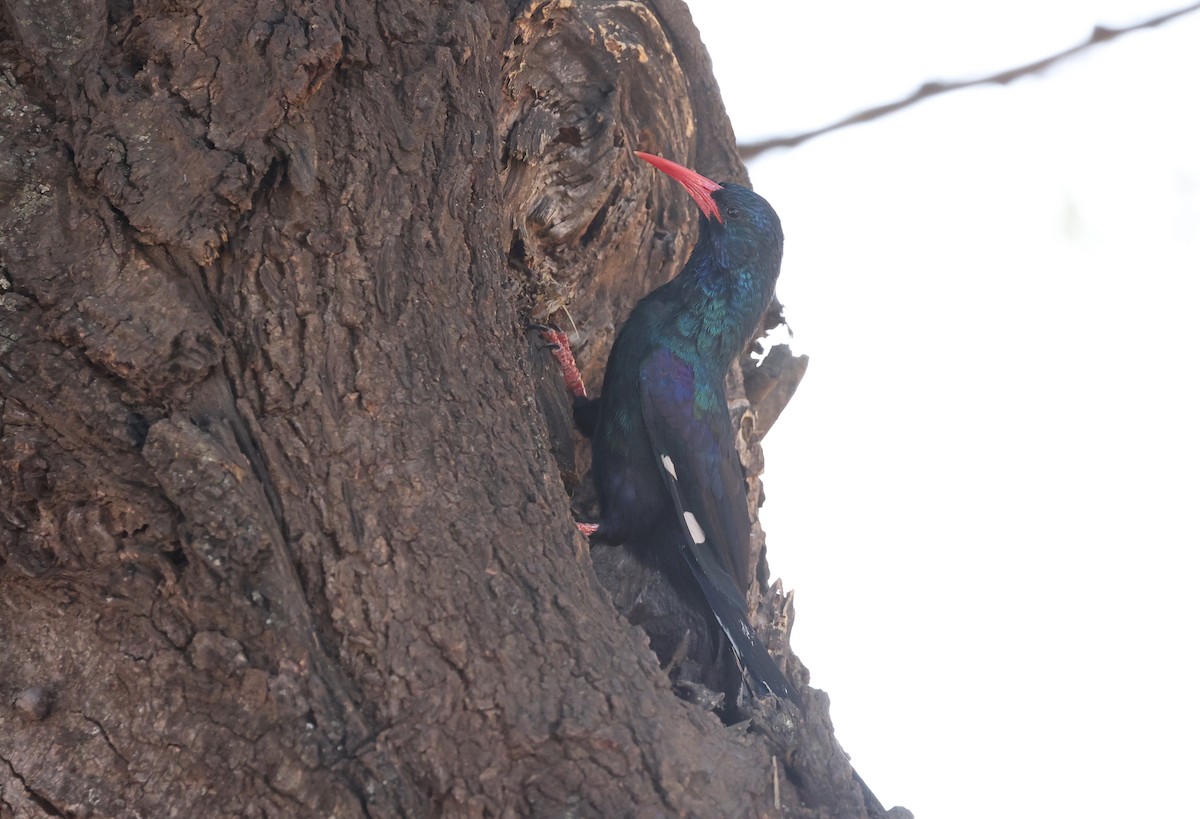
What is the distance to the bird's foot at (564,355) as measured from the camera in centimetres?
279

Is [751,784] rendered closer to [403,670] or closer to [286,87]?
[403,670]

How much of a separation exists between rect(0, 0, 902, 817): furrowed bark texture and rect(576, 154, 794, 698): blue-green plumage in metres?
1.16

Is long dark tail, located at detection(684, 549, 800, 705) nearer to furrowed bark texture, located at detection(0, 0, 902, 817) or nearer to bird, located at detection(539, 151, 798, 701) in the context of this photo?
bird, located at detection(539, 151, 798, 701)

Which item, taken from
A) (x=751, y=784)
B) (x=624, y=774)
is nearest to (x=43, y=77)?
(x=624, y=774)

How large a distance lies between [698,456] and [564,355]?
0.45 metres

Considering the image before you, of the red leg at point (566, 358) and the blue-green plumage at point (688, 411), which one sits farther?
the blue-green plumage at point (688, 411)

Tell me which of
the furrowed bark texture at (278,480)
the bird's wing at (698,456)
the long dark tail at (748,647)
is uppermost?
the furrowed bark texture at (278,480)

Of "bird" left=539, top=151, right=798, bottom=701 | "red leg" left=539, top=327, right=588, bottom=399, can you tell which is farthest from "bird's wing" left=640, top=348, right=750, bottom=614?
"red leg" left=539, top=327, right=588, bottom=399

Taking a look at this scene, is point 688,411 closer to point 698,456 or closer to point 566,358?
point 698,456

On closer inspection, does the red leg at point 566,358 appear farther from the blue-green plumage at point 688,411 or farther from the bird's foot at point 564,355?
the blue-green plumage at point 688,411

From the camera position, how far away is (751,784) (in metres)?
1.62

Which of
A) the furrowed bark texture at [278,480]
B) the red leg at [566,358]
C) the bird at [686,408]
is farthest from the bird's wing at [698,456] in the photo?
the furrowed bark texture at [278,480]

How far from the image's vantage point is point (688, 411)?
305cm

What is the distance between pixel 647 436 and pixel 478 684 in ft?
5.50
